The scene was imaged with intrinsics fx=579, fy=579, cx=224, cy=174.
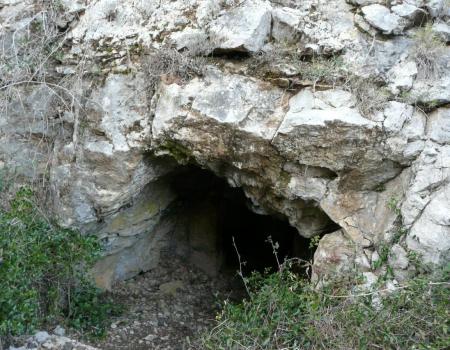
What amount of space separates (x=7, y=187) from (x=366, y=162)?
270cm

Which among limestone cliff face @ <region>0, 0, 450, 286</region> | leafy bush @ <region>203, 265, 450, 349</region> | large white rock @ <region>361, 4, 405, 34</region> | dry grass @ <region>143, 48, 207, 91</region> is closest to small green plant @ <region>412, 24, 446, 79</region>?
limestone cliff face @ <region>0, 0, 450, 286</region>

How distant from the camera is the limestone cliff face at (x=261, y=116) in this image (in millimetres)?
4004

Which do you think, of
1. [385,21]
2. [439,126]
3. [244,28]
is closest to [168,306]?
[244,28]

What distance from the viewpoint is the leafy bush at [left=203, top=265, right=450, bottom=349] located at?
3.67m

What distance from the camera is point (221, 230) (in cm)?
682

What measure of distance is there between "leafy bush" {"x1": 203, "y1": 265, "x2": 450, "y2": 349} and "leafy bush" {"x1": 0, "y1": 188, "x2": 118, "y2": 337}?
1.27 m

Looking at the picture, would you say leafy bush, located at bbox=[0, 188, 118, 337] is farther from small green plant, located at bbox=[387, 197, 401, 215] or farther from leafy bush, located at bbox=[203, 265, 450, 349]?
small green plant, located at bbox=[387, 197, 401, 215]

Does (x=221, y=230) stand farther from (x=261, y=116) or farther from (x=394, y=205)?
(x=394, y=205)

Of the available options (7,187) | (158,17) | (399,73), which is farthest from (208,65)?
(7,187)

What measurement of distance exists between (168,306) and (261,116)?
2.47m

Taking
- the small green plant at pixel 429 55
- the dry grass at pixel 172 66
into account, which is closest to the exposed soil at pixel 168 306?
the dry grass at pixel 172 66

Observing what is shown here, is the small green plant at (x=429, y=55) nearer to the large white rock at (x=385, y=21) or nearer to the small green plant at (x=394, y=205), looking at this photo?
the large white rock at (x=385, y=21)

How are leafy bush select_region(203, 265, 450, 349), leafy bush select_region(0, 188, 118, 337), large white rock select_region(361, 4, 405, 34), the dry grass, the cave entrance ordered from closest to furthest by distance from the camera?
leafy bush select_region(203, 265, 450, 349), leafy bush select_region(0, 188, 118, 337), large white rock select_region(361, 4, 405, 34), the dry grass, the cave entrance

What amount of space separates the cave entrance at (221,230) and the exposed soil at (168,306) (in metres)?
0.20
